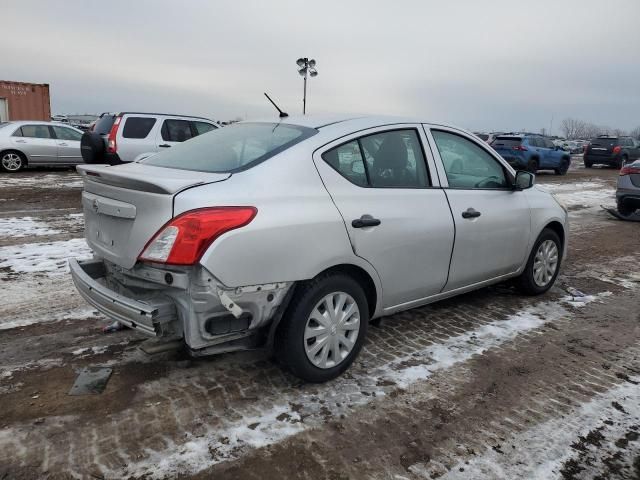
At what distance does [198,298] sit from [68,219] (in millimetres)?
6272

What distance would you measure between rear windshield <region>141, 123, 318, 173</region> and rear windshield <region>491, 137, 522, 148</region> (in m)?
17.9

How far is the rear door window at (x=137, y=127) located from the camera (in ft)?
38.7

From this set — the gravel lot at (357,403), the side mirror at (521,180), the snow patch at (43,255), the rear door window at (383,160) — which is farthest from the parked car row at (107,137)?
the side mirror at (521,180)

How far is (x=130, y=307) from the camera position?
2.64 metres

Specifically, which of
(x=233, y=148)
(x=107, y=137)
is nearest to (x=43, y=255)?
(x=233, y=148)

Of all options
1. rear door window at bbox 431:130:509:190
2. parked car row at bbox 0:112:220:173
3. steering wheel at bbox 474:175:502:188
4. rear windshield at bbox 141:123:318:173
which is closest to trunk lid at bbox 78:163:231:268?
rear windshield at bbox 141:123:318:173

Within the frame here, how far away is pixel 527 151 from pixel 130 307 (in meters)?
19.7

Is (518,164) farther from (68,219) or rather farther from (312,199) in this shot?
(312,199)

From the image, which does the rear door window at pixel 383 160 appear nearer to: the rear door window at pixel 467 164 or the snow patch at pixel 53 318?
the rear door window at pixel 467 164

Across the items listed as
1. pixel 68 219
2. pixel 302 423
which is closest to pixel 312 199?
pixel 302 423

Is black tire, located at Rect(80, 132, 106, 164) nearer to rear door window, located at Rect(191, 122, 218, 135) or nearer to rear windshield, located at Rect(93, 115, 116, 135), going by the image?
rear door window, located at Rect(191, 122, 218, 135)

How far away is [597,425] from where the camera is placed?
281 centimetres

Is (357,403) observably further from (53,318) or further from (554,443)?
(53,318)

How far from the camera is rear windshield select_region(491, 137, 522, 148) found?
1967 cm
